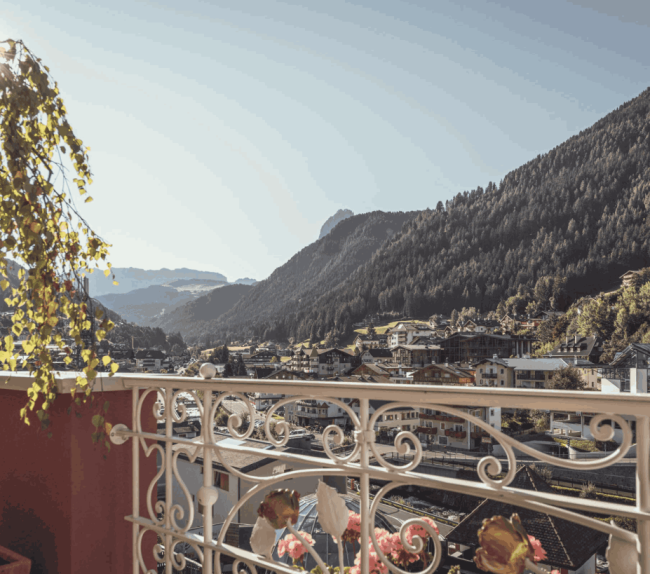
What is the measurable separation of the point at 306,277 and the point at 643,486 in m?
88.9

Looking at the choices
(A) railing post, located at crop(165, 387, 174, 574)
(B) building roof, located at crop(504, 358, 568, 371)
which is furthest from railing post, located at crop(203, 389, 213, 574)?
(B) building roof, located at crop(504, 358, 568, 371)

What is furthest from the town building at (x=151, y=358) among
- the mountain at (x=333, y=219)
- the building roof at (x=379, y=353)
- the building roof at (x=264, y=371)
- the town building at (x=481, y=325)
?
the mountain at (x=333, y=219)

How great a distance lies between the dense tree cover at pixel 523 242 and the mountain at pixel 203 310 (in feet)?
53.6

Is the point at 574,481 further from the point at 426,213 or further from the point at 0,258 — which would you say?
the point at 426,213

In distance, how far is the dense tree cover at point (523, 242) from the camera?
164 ft

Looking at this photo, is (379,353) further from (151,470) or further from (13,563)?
(13,563)

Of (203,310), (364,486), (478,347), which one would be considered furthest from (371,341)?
(203,310)

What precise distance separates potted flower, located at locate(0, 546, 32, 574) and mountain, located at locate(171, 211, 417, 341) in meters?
71.2

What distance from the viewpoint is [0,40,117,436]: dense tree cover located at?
3.12 feet

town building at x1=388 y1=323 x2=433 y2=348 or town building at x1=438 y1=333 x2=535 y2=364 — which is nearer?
town building at x1=438 y1=333 x2=535 y2=364

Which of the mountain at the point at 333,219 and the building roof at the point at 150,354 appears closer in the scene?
the building roof at the point at 150,354

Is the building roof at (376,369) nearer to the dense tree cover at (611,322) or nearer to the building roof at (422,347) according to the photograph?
the building roof at (422,347)

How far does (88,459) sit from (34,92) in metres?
0.93

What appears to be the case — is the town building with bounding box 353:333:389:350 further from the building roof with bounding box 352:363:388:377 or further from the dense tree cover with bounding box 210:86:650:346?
the building roof with bounding box 352:363:388:377
